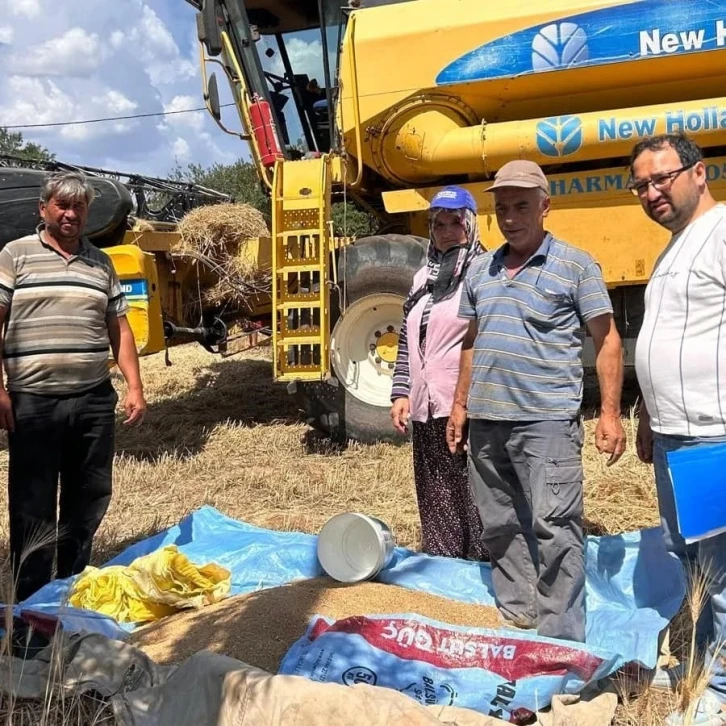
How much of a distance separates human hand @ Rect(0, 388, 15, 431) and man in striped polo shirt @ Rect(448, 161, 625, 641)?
1.73m

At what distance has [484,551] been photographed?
3.45 metres

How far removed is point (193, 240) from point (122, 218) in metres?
1.00

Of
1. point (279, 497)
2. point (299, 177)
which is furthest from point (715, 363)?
point (299, 177)

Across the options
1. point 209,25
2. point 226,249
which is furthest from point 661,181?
point 209,25

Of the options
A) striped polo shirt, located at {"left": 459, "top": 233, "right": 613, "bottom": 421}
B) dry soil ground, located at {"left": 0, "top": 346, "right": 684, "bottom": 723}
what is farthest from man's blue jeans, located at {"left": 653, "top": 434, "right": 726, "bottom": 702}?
dry soil ground, located at {"left": 0, "top": 346, "right": 684, "bottom": 723}

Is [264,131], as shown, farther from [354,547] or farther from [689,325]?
[689,325]

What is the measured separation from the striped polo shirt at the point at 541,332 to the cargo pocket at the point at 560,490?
157 mm

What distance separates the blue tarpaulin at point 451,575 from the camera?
2.74 metres

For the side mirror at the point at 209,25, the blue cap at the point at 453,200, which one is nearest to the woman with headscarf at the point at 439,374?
the blue cap at the point at 453,200

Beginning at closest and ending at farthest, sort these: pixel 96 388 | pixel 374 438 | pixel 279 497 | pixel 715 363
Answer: pixel 715 363 → pixel 96 388 → pixel 279 497 → pixel 374 438

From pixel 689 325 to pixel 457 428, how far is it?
99 centimetres

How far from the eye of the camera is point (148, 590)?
295 cm

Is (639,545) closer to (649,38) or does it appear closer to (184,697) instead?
(184,697)

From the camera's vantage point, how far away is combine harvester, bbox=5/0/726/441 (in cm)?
508
